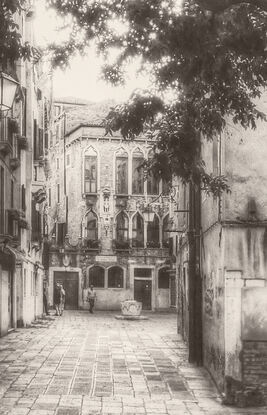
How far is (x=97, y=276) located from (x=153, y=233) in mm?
4226

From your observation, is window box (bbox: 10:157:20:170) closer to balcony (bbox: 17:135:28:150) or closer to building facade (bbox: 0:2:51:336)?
building facade (bbox: 0:2:51:336)

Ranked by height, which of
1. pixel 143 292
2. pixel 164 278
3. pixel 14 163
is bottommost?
pixel 143 292

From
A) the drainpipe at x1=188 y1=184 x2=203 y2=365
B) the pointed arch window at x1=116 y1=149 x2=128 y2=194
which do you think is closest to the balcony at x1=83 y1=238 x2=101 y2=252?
the pointed arch window at x1=116 y1=149 x2=128 y2=194

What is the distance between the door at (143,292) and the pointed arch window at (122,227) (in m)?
2.67

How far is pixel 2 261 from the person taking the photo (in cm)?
2206

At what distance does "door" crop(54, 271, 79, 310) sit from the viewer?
44.7m

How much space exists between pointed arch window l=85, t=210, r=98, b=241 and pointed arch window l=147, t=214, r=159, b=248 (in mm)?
3158

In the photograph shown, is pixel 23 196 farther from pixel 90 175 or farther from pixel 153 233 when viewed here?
pixel 153 233

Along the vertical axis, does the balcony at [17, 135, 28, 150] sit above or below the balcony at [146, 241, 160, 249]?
above

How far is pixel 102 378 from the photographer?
43.3 feet

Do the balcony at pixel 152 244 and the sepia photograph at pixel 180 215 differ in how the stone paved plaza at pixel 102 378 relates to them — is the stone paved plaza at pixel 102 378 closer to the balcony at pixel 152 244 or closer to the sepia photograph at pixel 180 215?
the sepia photograph at pixel 180 215

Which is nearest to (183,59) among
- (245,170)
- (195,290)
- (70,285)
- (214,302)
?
(245,170)

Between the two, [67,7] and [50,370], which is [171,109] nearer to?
[67,7]

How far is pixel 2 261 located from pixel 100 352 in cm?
574
